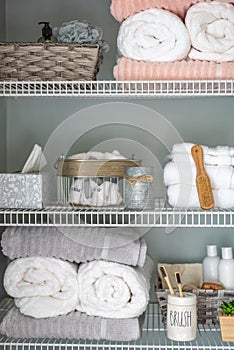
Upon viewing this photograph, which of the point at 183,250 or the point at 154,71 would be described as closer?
the point at 154,71

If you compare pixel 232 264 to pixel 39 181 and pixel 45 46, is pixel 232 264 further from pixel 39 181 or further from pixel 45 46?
pixel 45 46

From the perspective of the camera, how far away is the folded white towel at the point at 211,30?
195 centimetres

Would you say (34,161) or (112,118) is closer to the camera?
→ (34,161)

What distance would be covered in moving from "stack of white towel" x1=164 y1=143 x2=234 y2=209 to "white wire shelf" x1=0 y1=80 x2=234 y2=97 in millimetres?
198

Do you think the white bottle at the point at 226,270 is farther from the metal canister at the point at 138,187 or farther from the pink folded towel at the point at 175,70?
the pink folded towel at the point at 175,70

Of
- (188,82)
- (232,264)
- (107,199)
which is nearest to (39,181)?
(107,199)

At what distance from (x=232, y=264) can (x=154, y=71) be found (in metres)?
0.70

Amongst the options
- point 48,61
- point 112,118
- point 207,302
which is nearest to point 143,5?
point 48,61

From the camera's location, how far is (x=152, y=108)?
2.35 m

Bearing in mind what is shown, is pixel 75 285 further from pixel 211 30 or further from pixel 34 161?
pixel 211 30

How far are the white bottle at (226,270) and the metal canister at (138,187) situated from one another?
1.17 feet

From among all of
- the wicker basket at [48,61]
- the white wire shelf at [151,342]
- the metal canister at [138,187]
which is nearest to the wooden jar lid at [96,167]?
the metal canister at [138,187]

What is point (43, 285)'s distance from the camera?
6.56 ft

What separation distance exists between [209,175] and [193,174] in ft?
0.17
